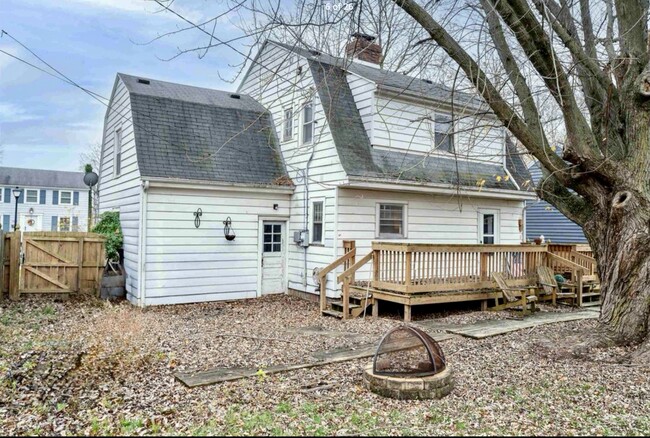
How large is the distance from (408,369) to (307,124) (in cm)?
868

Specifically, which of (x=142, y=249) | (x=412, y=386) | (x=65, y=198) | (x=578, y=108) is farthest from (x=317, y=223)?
(x=65, y=198)

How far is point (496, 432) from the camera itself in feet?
12.1

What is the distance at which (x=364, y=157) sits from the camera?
436 inches

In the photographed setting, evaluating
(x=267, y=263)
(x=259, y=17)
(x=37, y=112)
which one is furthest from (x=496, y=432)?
(x=37, y=112)

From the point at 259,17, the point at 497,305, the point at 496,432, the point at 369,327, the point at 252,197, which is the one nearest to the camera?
the point at 496,432

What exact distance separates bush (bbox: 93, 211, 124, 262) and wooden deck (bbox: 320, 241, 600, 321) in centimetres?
599

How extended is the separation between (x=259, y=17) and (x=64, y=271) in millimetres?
8136

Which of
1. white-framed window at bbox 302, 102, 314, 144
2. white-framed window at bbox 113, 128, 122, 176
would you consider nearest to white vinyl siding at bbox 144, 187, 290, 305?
white-framed window at bbox 302, 102, 314, 144

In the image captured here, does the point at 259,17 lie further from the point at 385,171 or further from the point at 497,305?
the point at 497,305

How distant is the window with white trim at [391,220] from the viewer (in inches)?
453

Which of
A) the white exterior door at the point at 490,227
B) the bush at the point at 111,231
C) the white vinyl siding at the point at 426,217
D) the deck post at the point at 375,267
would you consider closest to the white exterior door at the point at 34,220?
the bush at the point at 111,231

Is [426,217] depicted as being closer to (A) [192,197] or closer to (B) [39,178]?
(A) [192,197]

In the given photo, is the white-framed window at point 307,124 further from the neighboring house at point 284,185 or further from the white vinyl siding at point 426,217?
the white vinyl siding at point 426,217

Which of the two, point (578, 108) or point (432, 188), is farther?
point (432, 188)
